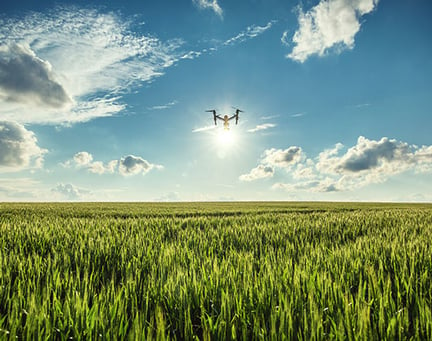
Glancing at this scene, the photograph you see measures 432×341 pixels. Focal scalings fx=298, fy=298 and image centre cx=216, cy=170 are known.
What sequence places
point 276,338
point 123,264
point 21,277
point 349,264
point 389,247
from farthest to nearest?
point 389,247 < point 123,264 < point 349,264 < point 21,277 < point 276,338

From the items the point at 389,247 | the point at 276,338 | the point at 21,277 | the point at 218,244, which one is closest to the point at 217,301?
the point at 276,338

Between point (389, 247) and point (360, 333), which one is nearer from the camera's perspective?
point (360, 333)

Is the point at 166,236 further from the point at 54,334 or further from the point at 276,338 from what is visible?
the point at 276,338

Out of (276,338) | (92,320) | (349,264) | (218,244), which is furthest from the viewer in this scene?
(218,244)

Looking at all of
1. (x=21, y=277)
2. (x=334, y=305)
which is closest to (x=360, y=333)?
(x=334, y=305)

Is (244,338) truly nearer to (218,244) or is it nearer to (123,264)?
(123,264)

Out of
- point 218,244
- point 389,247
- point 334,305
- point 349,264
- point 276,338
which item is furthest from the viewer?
point 218,244

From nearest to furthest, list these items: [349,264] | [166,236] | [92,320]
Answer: [92,320]
[349,264]
[166,236]

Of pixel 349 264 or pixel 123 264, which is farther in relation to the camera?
pixel 123 264

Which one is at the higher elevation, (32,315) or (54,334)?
(32,315)
